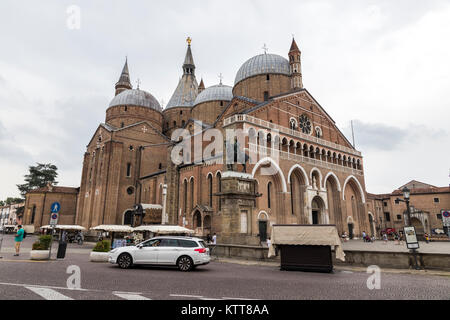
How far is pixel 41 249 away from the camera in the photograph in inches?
544

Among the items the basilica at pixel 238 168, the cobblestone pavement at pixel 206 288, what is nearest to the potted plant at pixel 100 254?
the cobblestone pavement at pixel 206 288

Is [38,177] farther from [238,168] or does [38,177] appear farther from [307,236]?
[307,236]

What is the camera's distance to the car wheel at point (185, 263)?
37.3 feet

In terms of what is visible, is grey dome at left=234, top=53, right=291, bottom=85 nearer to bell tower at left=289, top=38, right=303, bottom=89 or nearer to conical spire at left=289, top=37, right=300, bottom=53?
bell tower at left=289, top=38, right=303, bottom=89

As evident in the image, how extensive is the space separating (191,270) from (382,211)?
51.2 metres

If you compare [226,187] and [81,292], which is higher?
[226,187]

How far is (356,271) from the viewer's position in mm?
11852

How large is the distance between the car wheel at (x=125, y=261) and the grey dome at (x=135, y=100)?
40767mm

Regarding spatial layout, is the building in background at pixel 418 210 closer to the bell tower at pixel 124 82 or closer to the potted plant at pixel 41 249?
the potted plant at pixel 41 249

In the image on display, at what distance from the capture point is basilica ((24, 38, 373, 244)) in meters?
26.9

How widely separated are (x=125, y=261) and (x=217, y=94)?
34.6 meters

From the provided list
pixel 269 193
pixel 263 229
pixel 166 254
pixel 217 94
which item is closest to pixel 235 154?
pixel 269 193
